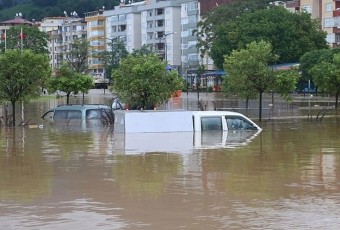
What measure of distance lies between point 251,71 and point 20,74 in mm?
11123

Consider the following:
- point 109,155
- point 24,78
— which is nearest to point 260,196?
point 109,155

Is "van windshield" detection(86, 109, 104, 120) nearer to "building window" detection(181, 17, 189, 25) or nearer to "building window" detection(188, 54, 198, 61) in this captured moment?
"building window" detection(188, 54, 198, 61)

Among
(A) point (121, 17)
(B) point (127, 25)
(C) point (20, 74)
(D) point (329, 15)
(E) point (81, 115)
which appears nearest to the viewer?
(C) point (20, 74)

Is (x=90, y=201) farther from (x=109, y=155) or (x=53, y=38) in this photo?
(x=53, y=38)

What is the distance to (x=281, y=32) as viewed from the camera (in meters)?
97.1

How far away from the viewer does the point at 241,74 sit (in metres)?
40.9

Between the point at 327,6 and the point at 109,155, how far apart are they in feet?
284

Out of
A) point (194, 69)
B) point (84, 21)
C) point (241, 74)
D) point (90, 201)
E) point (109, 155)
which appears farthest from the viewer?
point (84, 21)

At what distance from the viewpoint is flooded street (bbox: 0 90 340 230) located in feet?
41.8

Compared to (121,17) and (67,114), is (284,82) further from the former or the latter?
(121,17)

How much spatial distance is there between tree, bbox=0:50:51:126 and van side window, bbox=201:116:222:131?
30.8 ft

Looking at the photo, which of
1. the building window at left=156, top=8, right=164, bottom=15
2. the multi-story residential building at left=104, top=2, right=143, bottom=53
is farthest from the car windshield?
the multi-story residential building at left=104, top=2, right=143, bottom=53

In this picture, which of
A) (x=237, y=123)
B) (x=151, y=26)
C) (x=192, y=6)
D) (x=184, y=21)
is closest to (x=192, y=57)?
(x=184, y=21)

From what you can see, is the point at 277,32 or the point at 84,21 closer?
the point at 277,32
